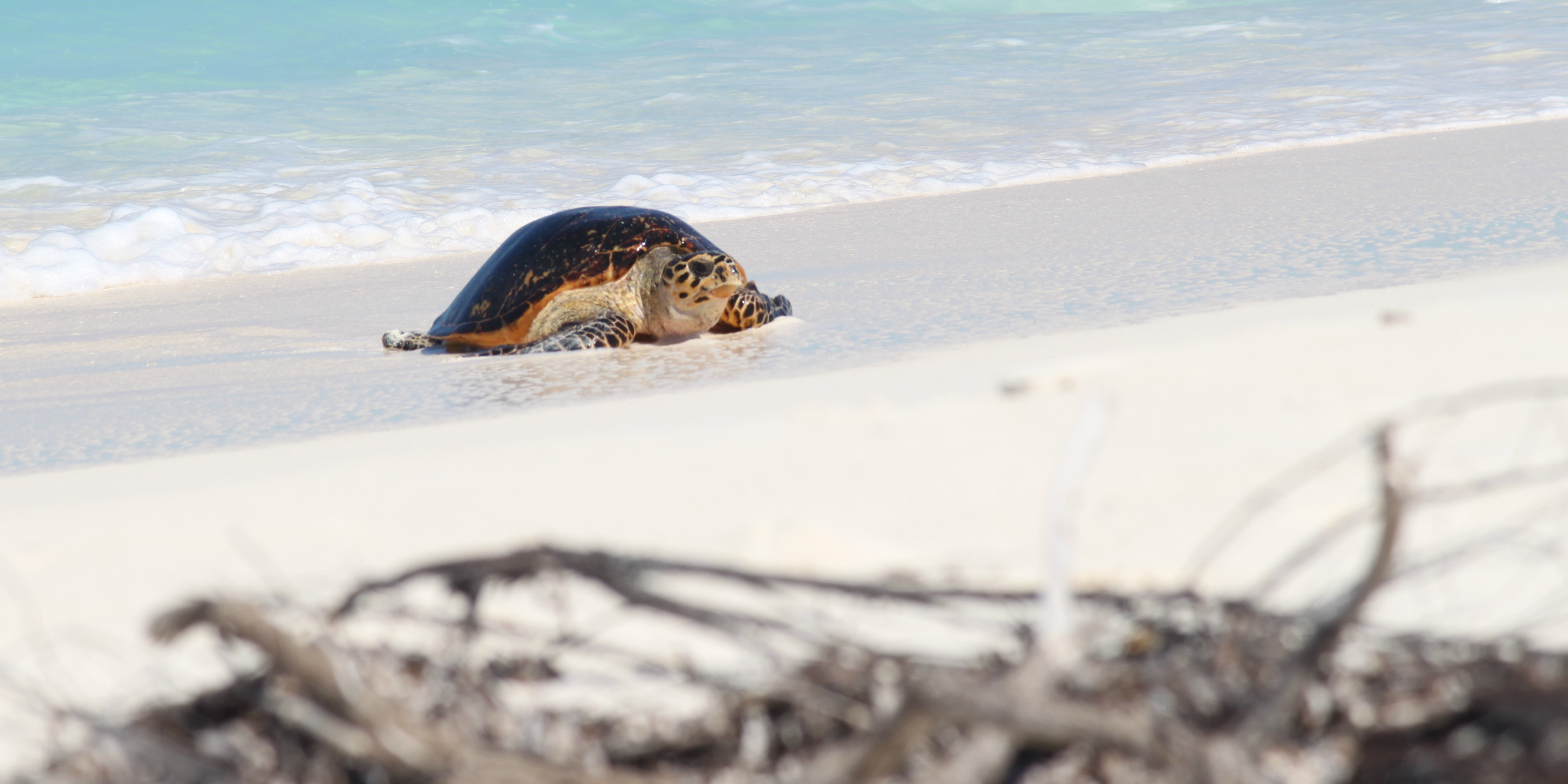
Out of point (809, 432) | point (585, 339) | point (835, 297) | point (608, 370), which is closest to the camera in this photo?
point (809, 432)

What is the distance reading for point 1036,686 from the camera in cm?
77

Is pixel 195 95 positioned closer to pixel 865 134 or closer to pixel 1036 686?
pixel 865 134

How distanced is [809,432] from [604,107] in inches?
450

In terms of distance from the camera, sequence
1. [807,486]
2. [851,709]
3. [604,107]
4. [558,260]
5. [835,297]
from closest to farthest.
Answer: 1. [851,709]
2. [807,486]
3. [835,297]
4. [558,260]
5. [604,107]

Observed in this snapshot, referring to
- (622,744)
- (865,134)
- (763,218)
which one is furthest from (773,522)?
(865,134)

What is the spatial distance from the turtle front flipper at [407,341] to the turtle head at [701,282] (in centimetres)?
97

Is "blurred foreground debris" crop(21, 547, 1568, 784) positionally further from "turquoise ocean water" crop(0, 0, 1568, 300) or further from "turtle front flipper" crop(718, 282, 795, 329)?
"turquoise ocean water" crop(0, 0, 1568, 300)

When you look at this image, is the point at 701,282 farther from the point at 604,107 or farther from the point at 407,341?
the point at 604,107

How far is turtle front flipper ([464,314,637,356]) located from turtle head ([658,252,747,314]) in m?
0.23

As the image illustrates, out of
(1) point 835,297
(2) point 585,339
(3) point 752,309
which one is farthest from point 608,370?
(1) point 835,297

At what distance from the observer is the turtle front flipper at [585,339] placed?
14.2 feet

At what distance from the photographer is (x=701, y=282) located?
4.44 metres

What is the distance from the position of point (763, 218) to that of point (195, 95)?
10.4 m

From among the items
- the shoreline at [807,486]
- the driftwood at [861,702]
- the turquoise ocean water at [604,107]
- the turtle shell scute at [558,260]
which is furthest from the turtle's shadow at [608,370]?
the turquoise ocean water at [604,107]
